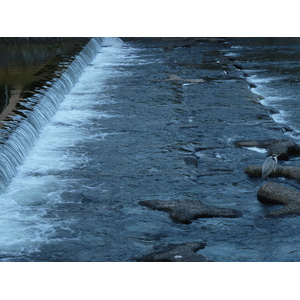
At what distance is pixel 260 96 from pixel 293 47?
756cm

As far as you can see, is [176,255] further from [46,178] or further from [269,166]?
[46,178]

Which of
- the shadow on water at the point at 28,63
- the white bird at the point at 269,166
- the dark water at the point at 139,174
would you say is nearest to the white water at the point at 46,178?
the dark water at the point at 139,174

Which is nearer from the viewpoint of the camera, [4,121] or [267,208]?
[267,208]

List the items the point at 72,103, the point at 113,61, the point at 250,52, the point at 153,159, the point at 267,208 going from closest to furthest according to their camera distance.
A: the point at 267,208 → the point at 153,159 → the point at 72,103 → the point at 113,61 → the point at 250,52

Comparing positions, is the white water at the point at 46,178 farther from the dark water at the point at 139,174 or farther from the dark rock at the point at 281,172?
the dark rock at the point at 281,172

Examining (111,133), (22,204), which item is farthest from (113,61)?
(22,204)

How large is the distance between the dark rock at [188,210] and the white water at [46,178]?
1049mm

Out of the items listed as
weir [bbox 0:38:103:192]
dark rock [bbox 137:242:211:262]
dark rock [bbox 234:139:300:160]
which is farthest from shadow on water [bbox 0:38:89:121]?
dark rock [bbox 137:242:211:262]

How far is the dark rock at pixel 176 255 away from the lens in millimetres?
6387

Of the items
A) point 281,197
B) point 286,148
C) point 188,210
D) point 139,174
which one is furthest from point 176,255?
point 286,148

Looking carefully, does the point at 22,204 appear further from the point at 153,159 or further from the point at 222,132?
the point at 222,132

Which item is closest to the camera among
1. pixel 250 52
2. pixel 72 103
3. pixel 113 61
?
pixel 72 103

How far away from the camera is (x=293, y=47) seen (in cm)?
2097

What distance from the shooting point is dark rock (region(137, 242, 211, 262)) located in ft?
21.0
